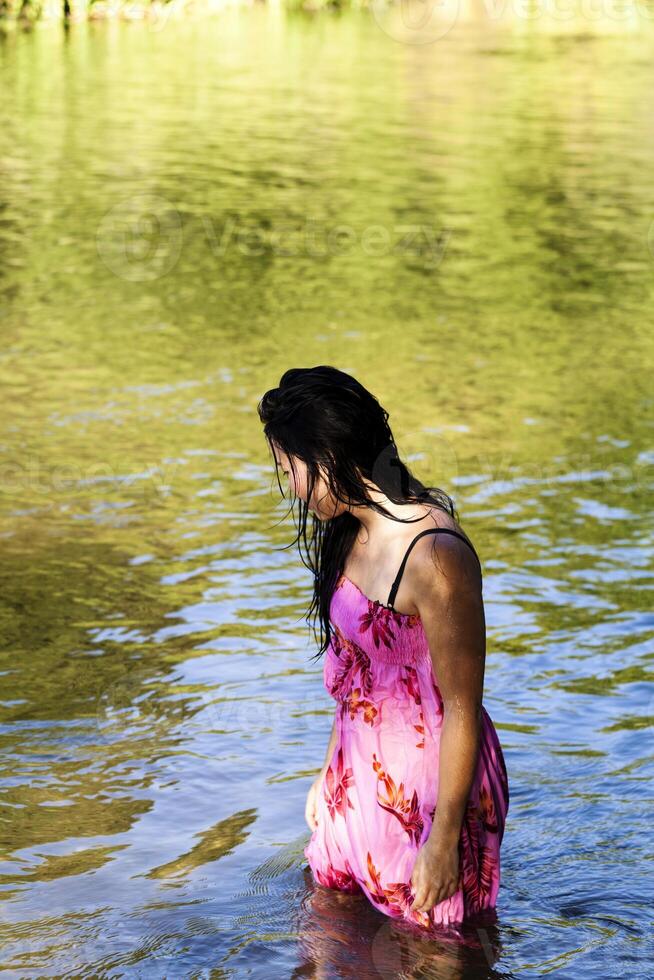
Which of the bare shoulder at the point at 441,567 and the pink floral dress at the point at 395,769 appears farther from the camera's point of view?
the pink floral dress at the point at 395,769

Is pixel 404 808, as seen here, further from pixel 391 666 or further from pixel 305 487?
pixel 305 487

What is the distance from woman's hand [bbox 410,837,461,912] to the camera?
10.8 feet

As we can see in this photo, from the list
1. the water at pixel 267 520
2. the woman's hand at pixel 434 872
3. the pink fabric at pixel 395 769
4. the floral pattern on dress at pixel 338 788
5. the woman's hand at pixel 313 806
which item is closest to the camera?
the woman's hand at pixel 434 872

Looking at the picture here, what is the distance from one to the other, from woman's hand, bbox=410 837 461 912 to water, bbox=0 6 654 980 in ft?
1.03

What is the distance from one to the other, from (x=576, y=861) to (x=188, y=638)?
8.12 feet

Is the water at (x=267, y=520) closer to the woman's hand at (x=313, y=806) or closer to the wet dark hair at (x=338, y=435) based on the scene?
the woman's hand at (x=313, y=806)

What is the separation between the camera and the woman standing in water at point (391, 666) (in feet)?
10.6

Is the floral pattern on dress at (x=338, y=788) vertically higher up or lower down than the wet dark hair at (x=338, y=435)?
lower down

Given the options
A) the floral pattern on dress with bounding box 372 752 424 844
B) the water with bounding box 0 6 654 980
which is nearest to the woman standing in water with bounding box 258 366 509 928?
the floral pattern on dress with bounding box 372 752 424 844

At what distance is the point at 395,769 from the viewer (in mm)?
3473

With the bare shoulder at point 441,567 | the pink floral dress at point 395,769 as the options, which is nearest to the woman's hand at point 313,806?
the pink floral dress at point 395,769

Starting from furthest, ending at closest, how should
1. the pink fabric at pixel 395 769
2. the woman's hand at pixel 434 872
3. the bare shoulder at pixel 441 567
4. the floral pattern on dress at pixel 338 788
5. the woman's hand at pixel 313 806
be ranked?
1. the woman's hand at pixel 313 806
2. the floral pattern on dress at pixel 338 788
3. the pink fabric at pixel 395 769
4. the woman's hand at pixel 434 872
5. the bare shoulder at pixel 441 567

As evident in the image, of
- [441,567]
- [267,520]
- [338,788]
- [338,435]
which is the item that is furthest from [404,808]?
[267,520]

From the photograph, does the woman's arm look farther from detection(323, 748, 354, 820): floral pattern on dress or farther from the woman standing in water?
detection(323, 748, 354, 820): floral pattern on dress
